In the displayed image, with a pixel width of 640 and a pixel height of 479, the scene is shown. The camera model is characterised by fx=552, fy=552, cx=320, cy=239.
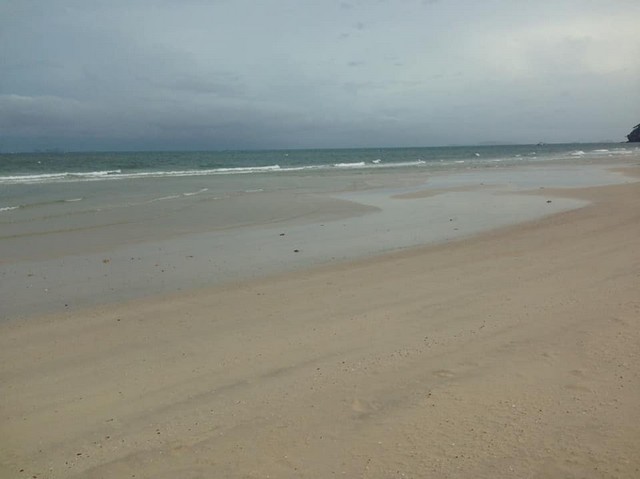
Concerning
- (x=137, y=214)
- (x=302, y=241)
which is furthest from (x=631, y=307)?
(x=137, y=214)

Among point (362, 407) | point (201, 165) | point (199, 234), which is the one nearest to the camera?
point (362, 407)

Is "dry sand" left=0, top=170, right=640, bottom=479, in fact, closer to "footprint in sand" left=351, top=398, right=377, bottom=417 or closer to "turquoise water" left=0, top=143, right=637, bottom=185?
"footprint in sand" left=351, top=398, right=377, bottom=417

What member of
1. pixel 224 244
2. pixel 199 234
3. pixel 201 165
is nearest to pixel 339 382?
pixel 224 244

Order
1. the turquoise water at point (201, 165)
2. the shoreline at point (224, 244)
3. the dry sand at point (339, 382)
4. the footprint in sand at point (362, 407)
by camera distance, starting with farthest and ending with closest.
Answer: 1. the turquoise water at point (201, 165)
2. the shoreline at point (224, 244)
3. the footprint in sand at point (362, 407)
4. the dry sand at point (339, 382)

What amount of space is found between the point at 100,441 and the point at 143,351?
152 cm

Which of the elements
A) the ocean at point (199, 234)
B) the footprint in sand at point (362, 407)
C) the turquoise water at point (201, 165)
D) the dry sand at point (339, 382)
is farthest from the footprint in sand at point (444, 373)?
the turquoise water at point (201, 165)

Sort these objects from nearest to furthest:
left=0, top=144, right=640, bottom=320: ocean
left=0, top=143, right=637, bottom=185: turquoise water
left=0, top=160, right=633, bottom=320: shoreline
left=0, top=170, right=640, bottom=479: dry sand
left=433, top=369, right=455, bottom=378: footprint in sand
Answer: left=0, top=170, right=640, bottom=479: dry sand < left=433, top=369, right=455, bottom=378: footprint in sand < left=0, top=160, right=633, bottom=320: shoreline < left=0, top=144, right=640, bottom=320: ocean < left=0, top=143, right=637, bottom=185: turquoise water

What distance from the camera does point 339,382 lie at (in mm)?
4285

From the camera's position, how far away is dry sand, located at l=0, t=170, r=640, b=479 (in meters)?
3.31

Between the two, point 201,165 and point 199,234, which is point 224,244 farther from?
point 201,165

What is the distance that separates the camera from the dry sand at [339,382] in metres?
3.31

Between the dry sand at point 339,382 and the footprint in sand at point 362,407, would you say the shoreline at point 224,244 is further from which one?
the footprint in sand at point 362,407

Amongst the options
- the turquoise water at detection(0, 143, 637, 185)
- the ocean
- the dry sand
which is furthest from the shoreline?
the turquoise water at detection(0, 143, 637, 185)

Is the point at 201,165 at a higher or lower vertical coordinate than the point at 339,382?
lower
